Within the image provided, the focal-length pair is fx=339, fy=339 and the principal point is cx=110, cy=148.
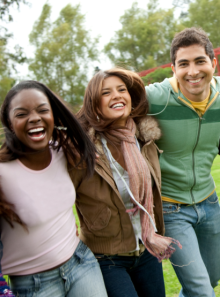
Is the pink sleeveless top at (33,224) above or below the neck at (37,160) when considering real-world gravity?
below

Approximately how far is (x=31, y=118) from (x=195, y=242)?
1554mm

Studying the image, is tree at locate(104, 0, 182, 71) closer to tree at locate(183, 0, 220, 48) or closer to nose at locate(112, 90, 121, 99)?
tree at locate(183, 0, 220, 48)

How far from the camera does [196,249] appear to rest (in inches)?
100.0

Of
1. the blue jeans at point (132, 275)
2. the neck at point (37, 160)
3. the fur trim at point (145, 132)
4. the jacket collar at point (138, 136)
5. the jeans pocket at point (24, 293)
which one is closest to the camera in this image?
the jeans pocket at point (24, 293)

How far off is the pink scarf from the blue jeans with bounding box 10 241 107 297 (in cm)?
43

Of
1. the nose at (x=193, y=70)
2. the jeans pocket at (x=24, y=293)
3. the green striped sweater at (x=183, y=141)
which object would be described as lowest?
the jeans pocket at (x=24, y=293)

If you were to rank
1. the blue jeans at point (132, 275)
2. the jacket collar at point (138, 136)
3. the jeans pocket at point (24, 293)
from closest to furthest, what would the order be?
the jeans pocket at point (24, 293), the blue jeans at point (132, 275), the jacket collar at point (138, 136)

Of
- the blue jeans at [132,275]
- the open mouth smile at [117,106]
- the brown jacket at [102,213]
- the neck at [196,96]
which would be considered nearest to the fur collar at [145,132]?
the brown jacket at [102,213]

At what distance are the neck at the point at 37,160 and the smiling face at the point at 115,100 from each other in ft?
1.92

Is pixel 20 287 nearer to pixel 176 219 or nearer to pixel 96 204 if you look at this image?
pixel 96 204

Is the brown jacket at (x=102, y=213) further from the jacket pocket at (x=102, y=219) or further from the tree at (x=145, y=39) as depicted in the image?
the tree at (x=145, y=39)

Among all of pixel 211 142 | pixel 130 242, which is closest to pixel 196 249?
pixel 130 242

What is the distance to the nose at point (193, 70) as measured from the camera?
8.61 ft

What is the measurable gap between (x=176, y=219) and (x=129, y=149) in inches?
27.7
